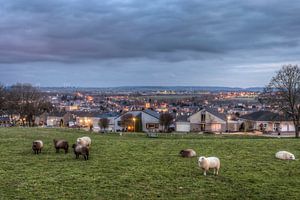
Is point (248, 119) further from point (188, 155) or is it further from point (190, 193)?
point (190, 193)

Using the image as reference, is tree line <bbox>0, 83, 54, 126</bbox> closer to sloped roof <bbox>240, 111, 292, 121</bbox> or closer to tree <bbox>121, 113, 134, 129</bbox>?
tree <bbox>121, 113, 134, 129</bbox>

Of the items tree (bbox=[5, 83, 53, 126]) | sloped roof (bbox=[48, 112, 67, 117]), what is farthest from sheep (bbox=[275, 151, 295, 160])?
sloped roof (bbox=[48, 112, 67, 117])

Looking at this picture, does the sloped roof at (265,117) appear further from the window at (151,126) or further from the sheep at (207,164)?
the sheep at (207,164)

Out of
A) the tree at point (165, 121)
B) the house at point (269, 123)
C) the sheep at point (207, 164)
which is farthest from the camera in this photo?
the tree at point (165, 121)

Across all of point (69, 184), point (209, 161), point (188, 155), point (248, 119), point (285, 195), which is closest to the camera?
point (285, 195)

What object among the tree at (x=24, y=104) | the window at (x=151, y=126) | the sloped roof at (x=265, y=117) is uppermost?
the tree at (x=24, y=104)

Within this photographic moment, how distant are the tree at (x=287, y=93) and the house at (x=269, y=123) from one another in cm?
3518

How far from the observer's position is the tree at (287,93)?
2422 inches

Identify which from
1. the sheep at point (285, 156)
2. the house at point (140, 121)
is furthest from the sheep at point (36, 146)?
the house at point (140, 121)

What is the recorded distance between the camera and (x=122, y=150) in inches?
1021

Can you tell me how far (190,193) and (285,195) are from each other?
389 cm

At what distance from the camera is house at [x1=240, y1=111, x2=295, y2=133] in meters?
100

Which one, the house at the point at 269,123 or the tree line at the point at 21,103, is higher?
the tree line at the point at 21,103

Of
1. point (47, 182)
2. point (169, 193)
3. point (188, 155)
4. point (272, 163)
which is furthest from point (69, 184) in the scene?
point (272, 163)
